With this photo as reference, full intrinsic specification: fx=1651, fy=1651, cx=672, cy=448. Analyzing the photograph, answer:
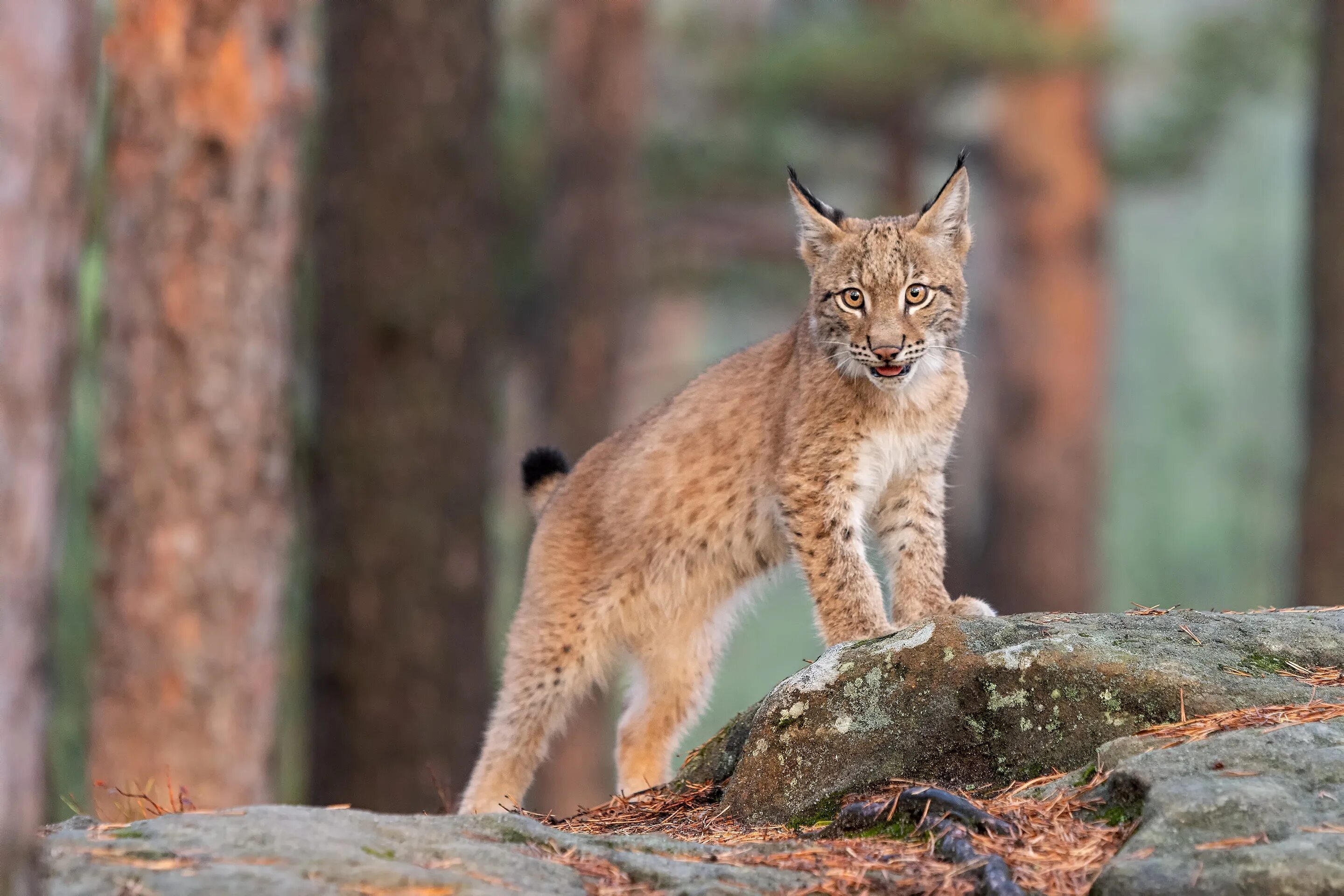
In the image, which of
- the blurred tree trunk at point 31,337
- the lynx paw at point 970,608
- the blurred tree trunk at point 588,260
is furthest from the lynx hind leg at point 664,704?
the blurred tree trunk at point 588,260

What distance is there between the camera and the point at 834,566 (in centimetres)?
570

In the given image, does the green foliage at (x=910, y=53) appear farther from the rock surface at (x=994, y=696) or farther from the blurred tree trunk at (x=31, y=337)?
the blurred tree trunk at (x=31, y=337)

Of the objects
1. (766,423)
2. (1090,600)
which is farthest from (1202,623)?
(1090,600)

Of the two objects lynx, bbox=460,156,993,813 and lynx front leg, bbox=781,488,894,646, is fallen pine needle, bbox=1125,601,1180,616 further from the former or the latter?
lynx front leg, bbox=781,488,894,646

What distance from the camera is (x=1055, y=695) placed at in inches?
177

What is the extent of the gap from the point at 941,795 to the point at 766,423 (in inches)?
93.9

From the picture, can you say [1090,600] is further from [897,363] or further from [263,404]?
[897,363]

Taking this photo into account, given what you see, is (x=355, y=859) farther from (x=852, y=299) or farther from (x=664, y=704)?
(x=664, y=704)

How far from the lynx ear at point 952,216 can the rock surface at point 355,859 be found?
2.76 metres

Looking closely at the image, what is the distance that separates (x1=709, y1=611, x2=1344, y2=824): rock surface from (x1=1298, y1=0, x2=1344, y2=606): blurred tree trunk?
725 cm

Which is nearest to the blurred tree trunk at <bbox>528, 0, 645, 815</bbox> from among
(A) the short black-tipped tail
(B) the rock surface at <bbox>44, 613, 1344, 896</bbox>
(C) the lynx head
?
(A) the short black-tipped tail

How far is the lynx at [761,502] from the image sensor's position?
5789mm

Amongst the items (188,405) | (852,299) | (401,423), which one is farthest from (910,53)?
(852,299)

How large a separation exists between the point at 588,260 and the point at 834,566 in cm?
1009
